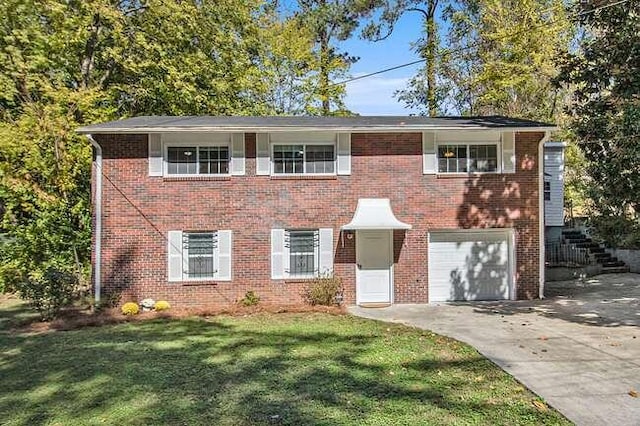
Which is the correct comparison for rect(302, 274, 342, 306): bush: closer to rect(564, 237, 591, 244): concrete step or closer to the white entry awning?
the white entry awning

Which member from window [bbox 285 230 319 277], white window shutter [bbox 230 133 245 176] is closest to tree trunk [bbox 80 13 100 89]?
white window shutter [bbox 230 133 245 176]

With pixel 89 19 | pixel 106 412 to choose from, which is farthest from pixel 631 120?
pixel 89 19

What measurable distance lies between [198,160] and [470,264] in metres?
8.89

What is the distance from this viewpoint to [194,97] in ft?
68.3

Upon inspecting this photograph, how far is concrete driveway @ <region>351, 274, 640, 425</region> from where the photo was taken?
6.00 metres

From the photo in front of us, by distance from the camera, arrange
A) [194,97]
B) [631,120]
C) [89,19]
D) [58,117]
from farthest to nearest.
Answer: [194,97]
[89,19]
[58,117]
[631,120]

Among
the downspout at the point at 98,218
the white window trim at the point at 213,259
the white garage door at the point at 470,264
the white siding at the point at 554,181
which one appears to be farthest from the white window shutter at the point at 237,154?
the white siding at the point at 554,181

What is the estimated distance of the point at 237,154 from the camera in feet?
45.6

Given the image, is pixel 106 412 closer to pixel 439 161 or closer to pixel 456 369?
pixel 456 369

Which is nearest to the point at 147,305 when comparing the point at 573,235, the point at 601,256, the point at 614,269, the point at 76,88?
the point at 76,88

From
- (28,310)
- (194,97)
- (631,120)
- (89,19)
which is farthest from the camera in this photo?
(194,97)

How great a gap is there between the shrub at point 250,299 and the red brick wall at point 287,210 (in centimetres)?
15

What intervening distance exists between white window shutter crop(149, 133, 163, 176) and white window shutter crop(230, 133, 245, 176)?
6.86 feet

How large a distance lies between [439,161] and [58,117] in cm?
1272
